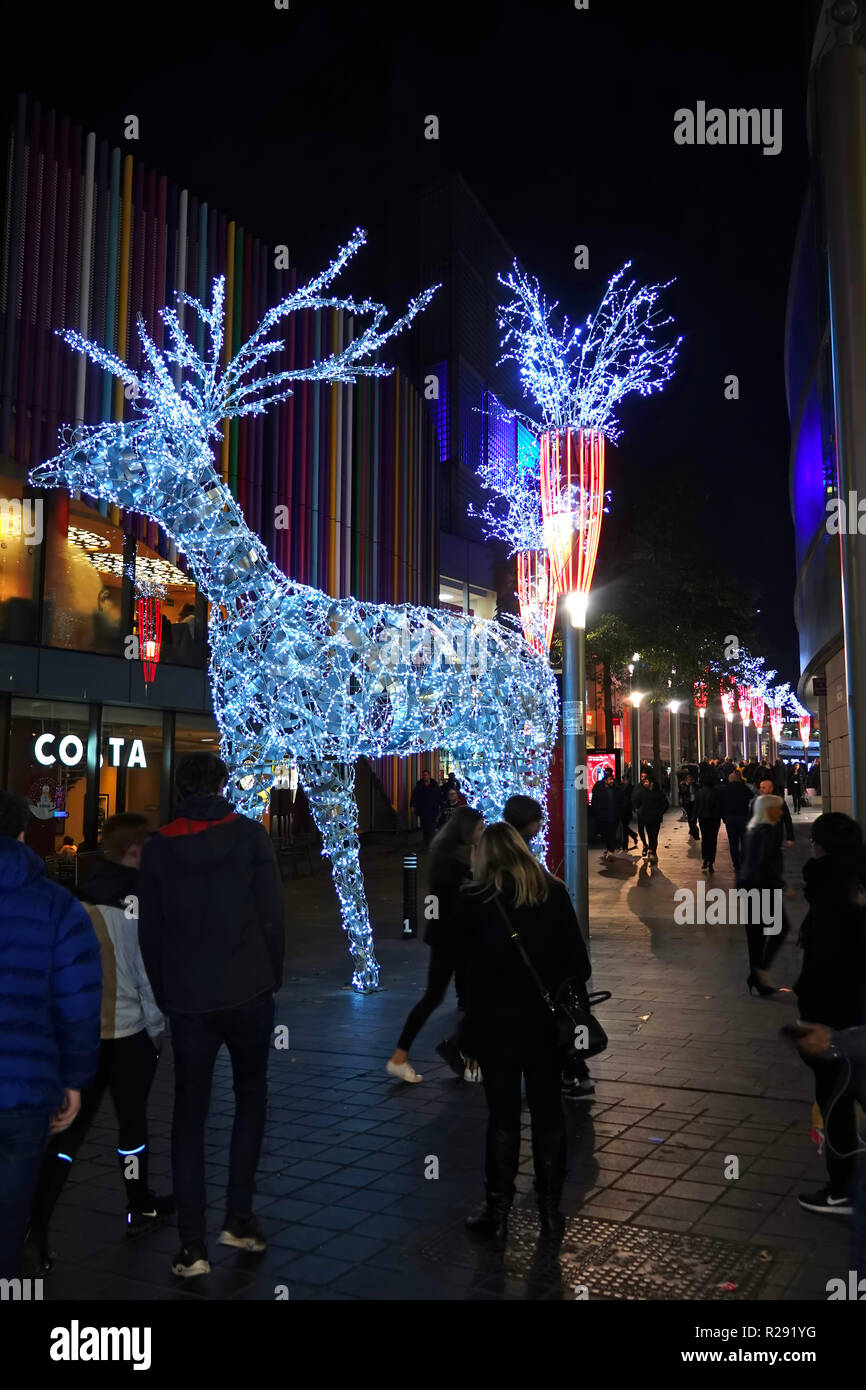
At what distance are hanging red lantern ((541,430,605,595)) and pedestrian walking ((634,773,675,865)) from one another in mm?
10210

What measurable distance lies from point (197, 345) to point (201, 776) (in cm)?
1434

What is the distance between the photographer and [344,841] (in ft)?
27.1

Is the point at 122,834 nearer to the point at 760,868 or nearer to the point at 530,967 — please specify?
the point at 530,967

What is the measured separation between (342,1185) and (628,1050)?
2859 millimetres

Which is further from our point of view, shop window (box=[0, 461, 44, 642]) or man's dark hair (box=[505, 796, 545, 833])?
shop window (box=[0, 461, 44, 642])

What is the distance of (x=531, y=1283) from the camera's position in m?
3.51

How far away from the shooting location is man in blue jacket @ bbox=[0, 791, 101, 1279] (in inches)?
101

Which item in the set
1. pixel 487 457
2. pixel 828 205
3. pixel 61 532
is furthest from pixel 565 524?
pixel 487 457

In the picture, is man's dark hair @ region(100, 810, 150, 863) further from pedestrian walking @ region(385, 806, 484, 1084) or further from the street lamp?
the street lamp

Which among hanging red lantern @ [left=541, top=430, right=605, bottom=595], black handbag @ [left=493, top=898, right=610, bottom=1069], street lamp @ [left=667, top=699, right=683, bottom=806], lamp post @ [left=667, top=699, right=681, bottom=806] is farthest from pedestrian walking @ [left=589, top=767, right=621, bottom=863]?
lamp post @ [left=667, top=699, right=681, bottom=806]

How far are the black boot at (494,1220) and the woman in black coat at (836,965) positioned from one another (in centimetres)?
A: 134

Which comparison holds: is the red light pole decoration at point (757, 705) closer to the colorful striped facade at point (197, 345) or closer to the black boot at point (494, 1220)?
the colorful striped facade at point (197, 345)

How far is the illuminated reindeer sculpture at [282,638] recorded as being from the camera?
7.18 meters

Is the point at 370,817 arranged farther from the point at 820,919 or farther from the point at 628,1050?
the point at 820,919
